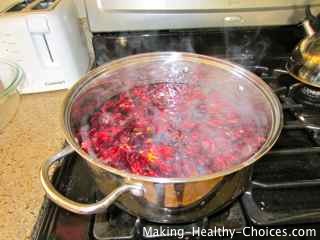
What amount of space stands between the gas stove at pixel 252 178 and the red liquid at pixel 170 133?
0.07 m

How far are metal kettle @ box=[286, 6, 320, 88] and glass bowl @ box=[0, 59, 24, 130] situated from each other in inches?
27.2

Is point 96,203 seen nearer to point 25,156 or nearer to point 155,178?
point 155,178

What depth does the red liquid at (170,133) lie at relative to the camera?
51cm

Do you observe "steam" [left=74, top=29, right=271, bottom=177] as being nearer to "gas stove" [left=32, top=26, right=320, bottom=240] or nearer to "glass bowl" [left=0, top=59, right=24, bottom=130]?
"gas stove" [left=32, top=26, right=320, bottom=240]

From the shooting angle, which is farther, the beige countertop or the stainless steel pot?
the beige countertop

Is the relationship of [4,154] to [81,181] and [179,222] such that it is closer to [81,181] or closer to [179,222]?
[81,181]

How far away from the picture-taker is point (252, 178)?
55cm

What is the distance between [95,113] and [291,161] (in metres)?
0.42

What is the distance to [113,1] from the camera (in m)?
0.76

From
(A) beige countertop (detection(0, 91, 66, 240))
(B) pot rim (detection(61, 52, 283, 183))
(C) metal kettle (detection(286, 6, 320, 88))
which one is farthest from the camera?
(C) metal kettle (detection(286, 6, 320, 88))

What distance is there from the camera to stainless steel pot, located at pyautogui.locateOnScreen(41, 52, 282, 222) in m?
0.40

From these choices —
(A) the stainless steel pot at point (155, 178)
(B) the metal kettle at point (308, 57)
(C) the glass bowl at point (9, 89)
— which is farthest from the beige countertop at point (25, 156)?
(B) the metal kettle at point (308, 57)

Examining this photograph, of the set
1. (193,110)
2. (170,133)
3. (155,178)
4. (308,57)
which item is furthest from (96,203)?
(308,57)

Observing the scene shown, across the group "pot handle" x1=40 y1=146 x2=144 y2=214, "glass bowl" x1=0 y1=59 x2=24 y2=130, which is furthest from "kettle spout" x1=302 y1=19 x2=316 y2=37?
"glass bowl" x1=0 y1=59 x2=24 y2=130
